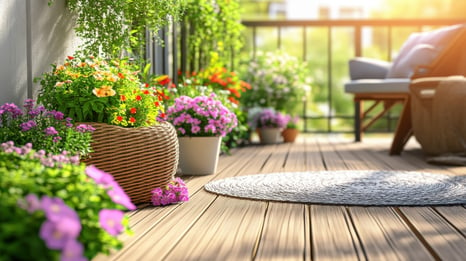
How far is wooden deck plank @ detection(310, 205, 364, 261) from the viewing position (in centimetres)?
165

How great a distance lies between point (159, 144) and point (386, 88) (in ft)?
9.08

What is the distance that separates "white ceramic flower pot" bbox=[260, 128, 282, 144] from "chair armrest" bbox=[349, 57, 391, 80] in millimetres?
787

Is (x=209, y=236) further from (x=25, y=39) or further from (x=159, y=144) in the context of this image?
(x=25, y=39)

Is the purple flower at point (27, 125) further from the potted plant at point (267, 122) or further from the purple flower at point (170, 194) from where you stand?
the potted plant at point (267, 122)

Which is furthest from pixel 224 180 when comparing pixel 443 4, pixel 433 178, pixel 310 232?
pixel 443 4

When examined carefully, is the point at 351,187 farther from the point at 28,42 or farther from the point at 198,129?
the point at 28,42

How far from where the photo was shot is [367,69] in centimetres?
551

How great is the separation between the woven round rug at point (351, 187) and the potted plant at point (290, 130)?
235 cm

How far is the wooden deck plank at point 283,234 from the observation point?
1658 mm

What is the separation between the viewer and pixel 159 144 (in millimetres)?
2383

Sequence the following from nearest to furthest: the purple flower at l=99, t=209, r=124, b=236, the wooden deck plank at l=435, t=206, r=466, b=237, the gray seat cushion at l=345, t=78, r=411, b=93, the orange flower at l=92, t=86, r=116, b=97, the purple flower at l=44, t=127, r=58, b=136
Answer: the purple flower at l=99, t=209, r=124, b=236
the purple flower at l=44, t=127, r=58, b=136
the wooden deck plank at l=435, t=206, r=466, b=237
the orange flower at l=92, t=86, r=116, b=97
the gray seat cushion at l=345, t=78, r=411, b=93

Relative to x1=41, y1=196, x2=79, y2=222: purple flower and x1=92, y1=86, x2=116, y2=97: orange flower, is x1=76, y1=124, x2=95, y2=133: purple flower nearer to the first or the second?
x1=92, y1=86, x2=116, y2=97: orange flower

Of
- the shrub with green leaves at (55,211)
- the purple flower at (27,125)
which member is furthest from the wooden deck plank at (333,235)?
the purple flower at (27,125)

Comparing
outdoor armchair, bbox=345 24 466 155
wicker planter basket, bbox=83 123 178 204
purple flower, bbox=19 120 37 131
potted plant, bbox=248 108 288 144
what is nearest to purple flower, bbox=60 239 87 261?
purple flower, bbox=19 120 37 131
